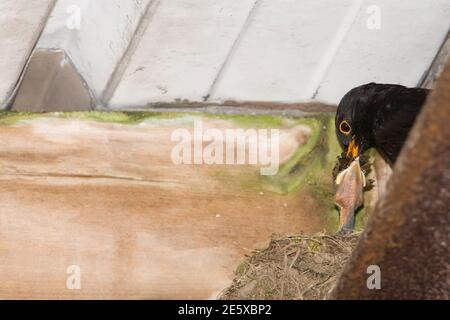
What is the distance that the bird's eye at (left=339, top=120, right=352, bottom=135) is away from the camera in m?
3.08

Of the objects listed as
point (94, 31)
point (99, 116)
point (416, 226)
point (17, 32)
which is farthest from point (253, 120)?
point (416, 226)

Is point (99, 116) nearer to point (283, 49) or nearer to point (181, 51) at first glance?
point (181, 51)

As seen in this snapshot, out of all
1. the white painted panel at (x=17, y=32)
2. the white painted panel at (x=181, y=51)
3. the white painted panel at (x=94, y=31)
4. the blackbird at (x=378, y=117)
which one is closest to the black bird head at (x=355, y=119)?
the blackbird at (x=378, y=117)

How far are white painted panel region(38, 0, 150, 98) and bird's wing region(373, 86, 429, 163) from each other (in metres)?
1.05

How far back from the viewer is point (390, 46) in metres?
2.92

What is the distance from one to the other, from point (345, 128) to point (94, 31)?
93cm

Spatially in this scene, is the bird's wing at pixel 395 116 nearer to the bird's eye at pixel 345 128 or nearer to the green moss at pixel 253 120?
the bird's eye at pixel 345 128

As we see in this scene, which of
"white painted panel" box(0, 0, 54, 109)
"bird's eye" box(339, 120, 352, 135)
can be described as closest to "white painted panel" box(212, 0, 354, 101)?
"bird's eye" box(339, 120, 352, 135)

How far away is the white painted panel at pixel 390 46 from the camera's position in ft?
9.21

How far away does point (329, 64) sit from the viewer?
9.60ft

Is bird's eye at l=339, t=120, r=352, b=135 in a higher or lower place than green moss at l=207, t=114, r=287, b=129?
higher

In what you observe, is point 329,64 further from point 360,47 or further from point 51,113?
point 51,113

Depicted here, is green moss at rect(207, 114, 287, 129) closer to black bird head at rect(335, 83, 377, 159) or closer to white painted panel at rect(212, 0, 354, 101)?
white painted panel at rect(212, 0, 354, 101)
